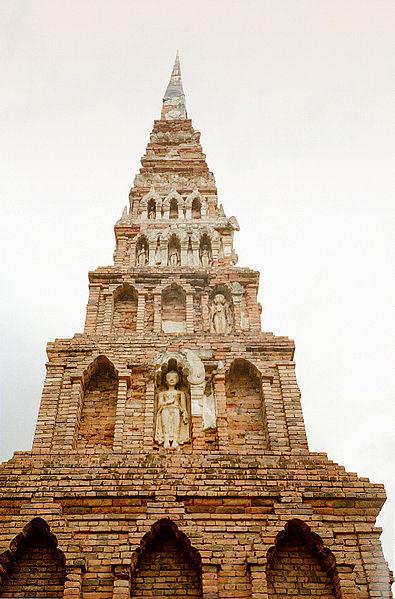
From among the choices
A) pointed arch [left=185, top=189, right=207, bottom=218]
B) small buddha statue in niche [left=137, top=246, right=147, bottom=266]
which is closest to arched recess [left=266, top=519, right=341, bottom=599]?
small buddha statue in niche [left=137, top=246, right=147, bottom=266]

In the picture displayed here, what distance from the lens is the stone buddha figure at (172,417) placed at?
36.4 feet

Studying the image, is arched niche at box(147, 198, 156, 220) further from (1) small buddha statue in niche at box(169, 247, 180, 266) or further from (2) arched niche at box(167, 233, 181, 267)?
(1) small buddha statue in niche at box(169, 247, 180, 266)

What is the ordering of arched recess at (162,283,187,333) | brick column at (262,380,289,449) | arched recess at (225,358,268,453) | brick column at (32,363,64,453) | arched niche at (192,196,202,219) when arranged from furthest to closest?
arched niche at (192,196,202,219)
arched recess at (162,283,187,333)
arched recess at (225,358,268,453)
brick column at (262,380,289,449)
brick column at (32,363,64,453)

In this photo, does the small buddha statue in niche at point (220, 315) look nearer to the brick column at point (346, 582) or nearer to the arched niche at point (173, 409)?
the arched niche at point (173, 409)

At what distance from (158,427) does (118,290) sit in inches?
156

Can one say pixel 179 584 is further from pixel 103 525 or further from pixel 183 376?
pixel 183 376

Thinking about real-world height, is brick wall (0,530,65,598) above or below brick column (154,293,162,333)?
below

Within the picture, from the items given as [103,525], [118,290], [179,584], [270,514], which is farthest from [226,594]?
[118,290]

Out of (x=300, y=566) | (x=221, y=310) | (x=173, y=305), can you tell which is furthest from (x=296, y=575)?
(x=173, y=305)

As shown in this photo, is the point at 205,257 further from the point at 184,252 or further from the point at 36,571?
the point at 36,571

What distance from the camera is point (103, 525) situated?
30.9ft

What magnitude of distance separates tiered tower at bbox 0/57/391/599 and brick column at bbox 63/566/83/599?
0.01 metres

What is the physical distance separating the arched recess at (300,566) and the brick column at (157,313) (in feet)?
16.7

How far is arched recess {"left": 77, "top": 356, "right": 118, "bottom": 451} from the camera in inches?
444
